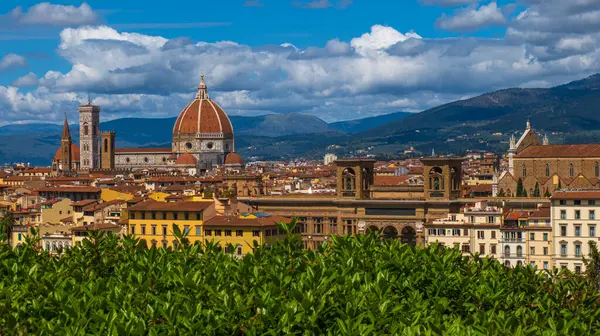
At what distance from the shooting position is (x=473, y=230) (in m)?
66.4

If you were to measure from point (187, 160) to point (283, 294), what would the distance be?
163 meters

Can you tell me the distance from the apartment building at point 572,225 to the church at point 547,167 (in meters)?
35.7

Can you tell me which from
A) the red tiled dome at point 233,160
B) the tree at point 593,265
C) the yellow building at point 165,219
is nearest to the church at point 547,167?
the yellow building at point 165,219

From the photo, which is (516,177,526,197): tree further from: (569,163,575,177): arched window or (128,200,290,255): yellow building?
(128,200,290,255): yellow building

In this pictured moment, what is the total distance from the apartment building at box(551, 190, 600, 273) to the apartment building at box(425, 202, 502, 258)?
3109 millimetres

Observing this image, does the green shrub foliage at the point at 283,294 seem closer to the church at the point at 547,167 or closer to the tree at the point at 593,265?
the tree at the point at 593,265

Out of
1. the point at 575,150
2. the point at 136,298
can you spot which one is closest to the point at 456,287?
the point at 136,298

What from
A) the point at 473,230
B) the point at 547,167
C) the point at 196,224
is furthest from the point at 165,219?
the point at 547,167

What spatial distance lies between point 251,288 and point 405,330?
23.4 feet

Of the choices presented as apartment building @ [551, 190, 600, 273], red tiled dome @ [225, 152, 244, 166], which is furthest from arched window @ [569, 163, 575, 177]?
red tiled dome @ [225, 152, 244, 166]

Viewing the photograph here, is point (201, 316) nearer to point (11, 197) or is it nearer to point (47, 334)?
point (47, 334)

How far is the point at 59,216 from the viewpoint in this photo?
85.7 meters

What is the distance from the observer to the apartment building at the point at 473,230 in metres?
65.8

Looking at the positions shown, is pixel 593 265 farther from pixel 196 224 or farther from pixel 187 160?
pixel 187 160
